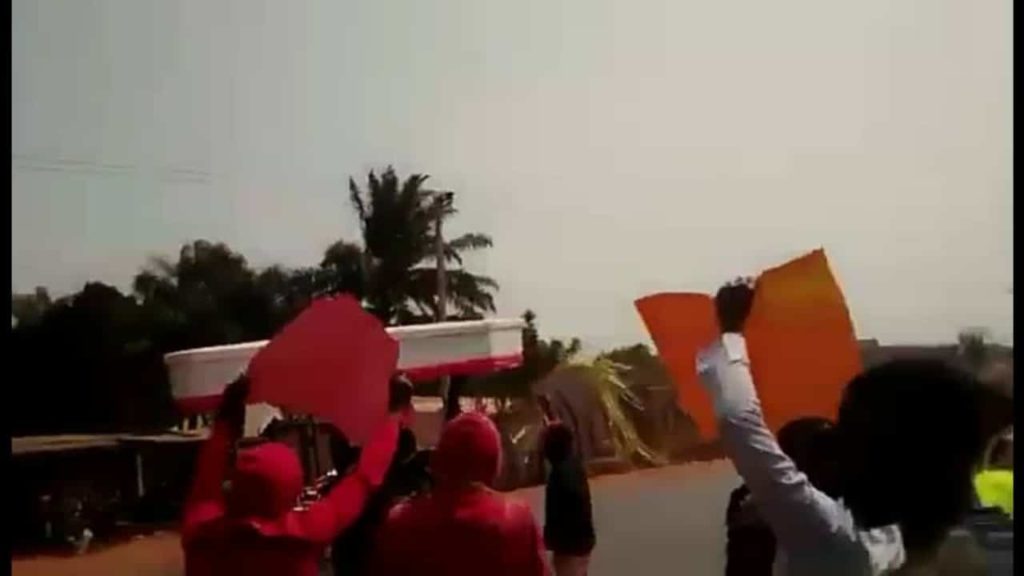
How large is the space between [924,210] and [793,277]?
0.21m

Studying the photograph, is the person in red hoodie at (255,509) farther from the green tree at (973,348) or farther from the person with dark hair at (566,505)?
the green tree at (973,348)

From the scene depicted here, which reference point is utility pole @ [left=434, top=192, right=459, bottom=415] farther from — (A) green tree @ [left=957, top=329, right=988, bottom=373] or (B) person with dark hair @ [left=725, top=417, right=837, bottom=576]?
(A) green tree @ [left=957, top=329, right=988, bottom=373]

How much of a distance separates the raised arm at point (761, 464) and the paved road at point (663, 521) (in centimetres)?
9

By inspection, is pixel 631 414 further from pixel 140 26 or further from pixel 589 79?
pixel 140 26

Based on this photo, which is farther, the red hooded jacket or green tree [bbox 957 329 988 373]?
green tree [bbox 957 329 988 373]

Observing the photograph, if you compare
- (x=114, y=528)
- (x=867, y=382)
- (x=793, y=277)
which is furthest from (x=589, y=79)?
(x=114, y=528)

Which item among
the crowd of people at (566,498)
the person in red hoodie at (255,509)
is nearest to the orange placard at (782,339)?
the crowd of people at (566,498)

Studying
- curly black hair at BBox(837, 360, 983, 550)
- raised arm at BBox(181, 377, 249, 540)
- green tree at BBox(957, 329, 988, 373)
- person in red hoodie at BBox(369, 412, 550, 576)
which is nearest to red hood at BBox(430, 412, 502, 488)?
person in red hoodie at BBox(369, 412, 550, 576)

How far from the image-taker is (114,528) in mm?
1854

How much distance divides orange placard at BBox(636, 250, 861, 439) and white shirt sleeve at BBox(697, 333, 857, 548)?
55mm

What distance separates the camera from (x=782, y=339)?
204 cm

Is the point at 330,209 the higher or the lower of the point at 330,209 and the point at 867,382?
the higher

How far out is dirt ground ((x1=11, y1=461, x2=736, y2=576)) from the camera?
1979 millimetres

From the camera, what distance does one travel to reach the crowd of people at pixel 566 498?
5.98 feet
